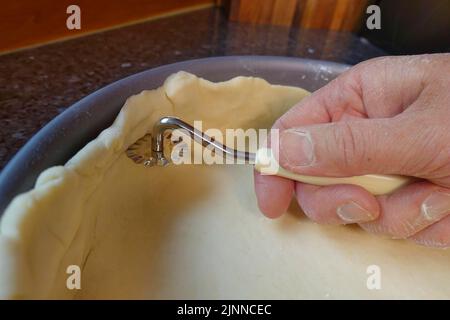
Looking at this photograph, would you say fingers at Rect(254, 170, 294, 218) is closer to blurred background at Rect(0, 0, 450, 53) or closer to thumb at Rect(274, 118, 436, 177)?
thumb at Rect(274, 118, 436, 177)

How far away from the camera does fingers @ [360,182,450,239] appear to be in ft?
1.30

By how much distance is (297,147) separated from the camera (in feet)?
1.14

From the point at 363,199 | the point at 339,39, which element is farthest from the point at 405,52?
the point at 363,199

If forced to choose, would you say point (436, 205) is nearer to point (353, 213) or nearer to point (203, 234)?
point (353, 213)

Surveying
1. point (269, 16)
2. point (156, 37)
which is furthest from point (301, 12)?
point (156, 37)

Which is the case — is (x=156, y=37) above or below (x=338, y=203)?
above

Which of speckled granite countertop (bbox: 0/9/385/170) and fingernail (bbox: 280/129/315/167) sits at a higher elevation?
speckled granite countertop (bbox: 0/9/385/170)

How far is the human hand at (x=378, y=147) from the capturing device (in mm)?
334

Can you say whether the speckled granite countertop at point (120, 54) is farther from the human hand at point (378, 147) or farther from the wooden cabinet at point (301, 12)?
the human hand at point (378, 147)

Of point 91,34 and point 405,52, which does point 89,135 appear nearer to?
point 91,34

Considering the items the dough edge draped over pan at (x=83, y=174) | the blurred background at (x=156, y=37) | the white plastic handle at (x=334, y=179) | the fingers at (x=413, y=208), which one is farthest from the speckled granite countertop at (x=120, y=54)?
the fingers at (x=413, y=208)

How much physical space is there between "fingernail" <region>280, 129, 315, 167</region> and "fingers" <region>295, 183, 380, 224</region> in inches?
2.6

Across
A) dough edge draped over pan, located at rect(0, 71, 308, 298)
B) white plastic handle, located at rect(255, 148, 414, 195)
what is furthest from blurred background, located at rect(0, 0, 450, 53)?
white plastic handle, located at rect(255, 148, 414, 195)

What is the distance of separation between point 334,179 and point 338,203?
0.10 ft
